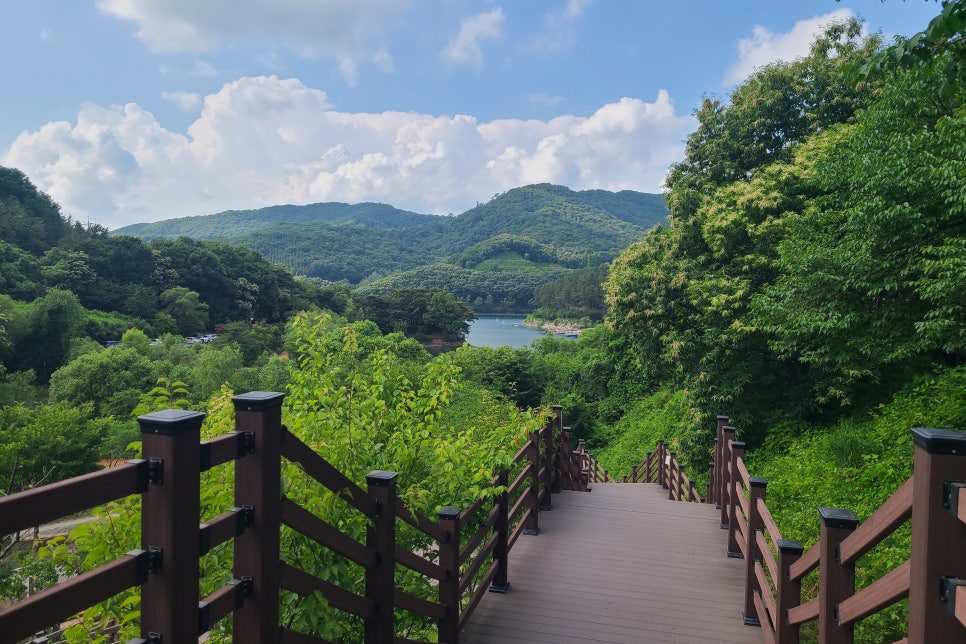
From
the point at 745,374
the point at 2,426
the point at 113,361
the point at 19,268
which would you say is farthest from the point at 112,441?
the point at 19,268

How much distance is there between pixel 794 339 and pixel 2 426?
29.3 metres

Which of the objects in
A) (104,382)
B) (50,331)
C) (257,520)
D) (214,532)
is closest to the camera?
(214,532)

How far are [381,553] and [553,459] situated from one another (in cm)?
506

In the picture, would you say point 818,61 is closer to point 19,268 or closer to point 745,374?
point 745,374

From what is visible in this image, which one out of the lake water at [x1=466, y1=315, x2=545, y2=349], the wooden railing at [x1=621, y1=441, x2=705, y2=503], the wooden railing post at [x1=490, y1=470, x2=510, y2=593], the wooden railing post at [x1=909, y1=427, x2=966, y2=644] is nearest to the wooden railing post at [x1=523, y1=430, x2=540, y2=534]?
the wooden railing post at [x1=490, y1=470, x2=510, y2=593]

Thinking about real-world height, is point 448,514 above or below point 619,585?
above

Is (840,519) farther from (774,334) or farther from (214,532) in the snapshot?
(774,334)

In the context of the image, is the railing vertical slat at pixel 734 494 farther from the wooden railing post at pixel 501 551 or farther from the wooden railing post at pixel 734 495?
the wooden railing post at pixel 501 551

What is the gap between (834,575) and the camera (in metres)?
2.39

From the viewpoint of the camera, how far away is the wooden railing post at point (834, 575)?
235cm

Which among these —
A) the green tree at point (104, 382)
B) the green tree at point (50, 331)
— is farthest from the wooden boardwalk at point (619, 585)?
the green tree at point (50, 331)

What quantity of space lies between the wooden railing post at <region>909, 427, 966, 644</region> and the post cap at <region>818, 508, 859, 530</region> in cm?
78

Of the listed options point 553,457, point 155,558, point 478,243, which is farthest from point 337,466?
point 478,243

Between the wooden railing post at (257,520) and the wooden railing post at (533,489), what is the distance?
3.83 meters
